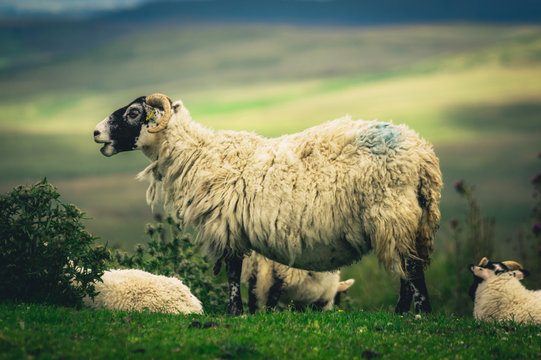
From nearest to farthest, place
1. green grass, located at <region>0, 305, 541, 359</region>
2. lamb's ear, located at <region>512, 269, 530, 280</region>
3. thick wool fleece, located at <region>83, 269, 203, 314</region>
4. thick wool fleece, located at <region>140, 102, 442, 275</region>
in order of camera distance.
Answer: green grass, located at <region>0, 305, 541, 359</region> → thick wool fleece, located at <region>140, 102, 442, 275</region> → thick wool fleece, located at <region>83, 269, 203, 314</region> → lamb's ear, located at <region>512, 269, 530, 280</region>

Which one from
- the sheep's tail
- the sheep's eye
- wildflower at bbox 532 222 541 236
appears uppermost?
the sheep's eye

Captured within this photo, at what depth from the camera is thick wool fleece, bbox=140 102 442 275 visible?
7.55 metres

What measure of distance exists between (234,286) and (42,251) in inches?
108

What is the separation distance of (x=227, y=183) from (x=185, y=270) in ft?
10.9

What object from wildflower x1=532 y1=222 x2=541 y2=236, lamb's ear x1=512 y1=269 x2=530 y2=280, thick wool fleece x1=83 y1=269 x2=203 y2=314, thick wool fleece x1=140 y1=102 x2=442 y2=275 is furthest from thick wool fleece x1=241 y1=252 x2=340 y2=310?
wildflower x1=532 y1=222 x2=541 y2=236

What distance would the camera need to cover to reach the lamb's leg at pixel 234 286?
26.7 ft

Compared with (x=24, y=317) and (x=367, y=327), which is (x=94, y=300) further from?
(x=367, y=327)

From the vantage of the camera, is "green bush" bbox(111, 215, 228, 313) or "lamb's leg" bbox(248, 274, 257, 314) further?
"green bush" bbox(111, 215, 228, 313)

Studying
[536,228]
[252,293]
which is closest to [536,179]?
[536,228]

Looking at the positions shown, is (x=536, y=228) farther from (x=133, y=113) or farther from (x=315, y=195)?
(x=133, y=113)

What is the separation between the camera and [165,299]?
8547 mm

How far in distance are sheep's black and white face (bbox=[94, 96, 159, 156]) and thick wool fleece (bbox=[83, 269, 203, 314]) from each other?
1.98 meters

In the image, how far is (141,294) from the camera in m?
8.51

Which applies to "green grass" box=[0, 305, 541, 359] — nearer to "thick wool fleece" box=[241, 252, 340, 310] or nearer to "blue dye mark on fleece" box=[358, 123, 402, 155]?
"blue dye mark on fleece" box=[358, 123, 402, 155]
